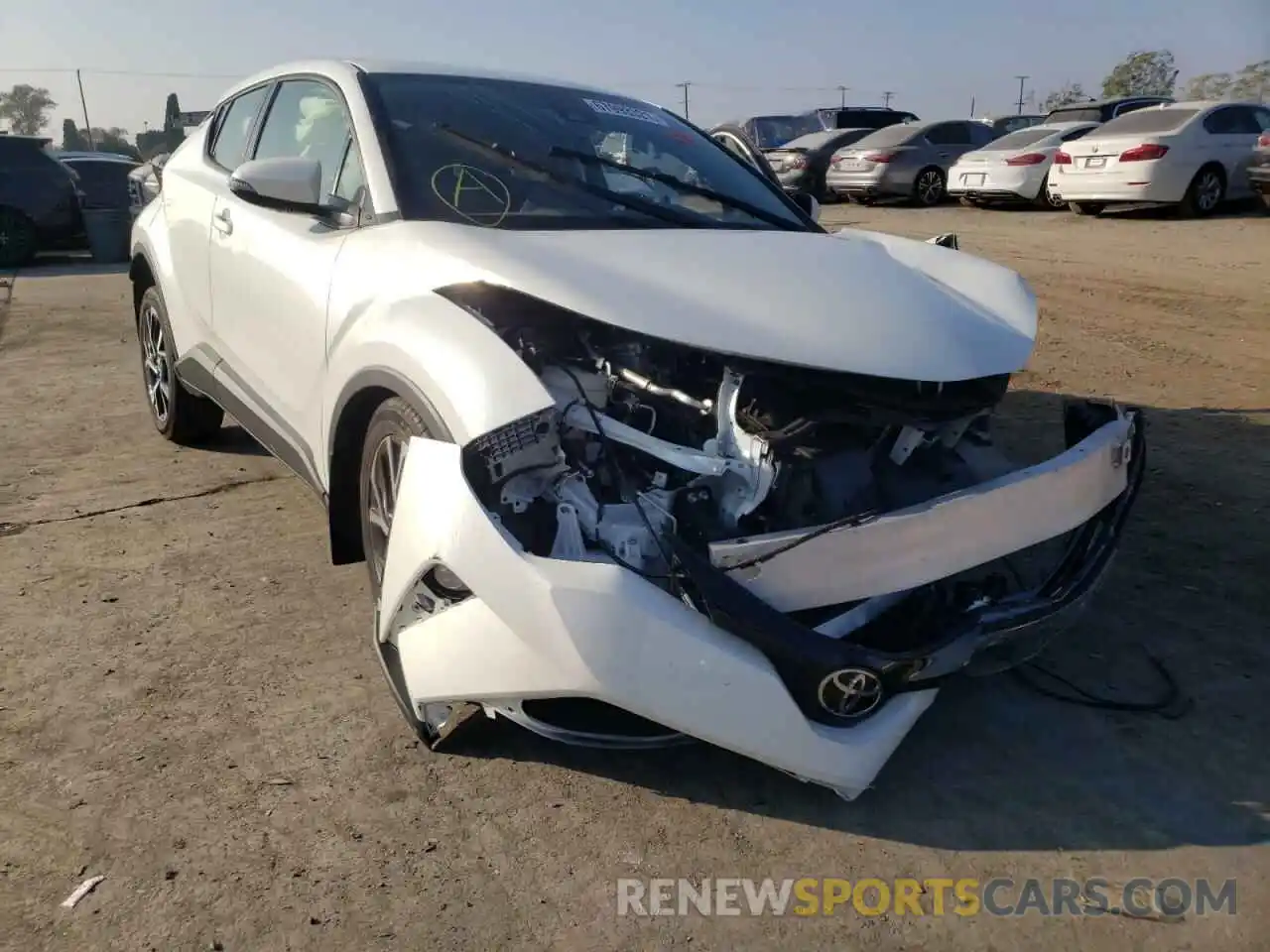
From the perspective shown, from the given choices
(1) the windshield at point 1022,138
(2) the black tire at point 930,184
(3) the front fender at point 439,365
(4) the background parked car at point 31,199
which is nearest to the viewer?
(3) the front fender at point 439,365

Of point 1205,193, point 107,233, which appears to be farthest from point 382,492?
point 1205,193

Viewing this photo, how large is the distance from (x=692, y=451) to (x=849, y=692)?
0.65 metres

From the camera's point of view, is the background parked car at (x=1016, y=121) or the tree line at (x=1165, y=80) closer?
the background parked car at (x=1016, y=121)

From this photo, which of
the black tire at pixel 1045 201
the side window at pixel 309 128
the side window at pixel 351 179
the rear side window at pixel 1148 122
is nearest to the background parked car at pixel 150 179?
the side window at pixel 309 128

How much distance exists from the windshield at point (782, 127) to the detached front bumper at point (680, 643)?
21.1 metres

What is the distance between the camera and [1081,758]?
2754 mm

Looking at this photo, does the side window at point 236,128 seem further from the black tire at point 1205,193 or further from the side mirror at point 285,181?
the black tire at point 1205,193

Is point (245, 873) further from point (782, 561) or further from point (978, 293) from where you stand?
point (978, 293)

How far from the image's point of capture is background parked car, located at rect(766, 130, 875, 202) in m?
19.9

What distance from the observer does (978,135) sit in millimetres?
19234

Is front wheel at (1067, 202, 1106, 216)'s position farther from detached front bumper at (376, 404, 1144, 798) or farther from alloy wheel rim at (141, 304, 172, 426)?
detached front bumper at (376, 404, 1144, 798)

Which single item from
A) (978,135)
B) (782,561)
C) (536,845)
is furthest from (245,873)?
(978,135)

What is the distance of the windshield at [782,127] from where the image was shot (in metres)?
22.7

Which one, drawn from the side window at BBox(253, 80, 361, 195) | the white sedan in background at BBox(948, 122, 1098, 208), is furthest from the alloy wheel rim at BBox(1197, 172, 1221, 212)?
the side window at BBox(253, 80, 361, 195)
